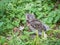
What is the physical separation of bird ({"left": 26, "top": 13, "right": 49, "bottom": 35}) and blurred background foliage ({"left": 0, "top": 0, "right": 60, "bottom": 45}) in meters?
0.25

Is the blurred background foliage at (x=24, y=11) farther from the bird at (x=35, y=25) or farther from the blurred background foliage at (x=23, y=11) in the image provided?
the bird at (x=35, y=25)

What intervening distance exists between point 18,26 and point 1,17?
557 mm

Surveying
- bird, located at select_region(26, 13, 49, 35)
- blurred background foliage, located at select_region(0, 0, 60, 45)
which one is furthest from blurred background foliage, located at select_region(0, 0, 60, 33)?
bird, located at select_region(26, 13, 49, 35)

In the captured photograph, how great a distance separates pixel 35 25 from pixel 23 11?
92cm

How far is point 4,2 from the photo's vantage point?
6633mm

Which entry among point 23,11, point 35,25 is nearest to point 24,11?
point 23,11

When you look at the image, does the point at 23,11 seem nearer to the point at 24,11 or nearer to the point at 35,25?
the point at 24,11

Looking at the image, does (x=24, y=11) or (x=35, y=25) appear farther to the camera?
(x=24, y=11)

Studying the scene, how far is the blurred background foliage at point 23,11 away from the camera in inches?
245

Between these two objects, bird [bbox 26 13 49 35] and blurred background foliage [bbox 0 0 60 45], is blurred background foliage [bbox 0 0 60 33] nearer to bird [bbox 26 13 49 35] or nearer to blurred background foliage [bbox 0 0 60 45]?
blurred background foliage [bbox 0 0 60 45]

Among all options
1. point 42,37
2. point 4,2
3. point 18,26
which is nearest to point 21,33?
point 18,26

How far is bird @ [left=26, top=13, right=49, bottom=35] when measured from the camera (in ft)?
18.9

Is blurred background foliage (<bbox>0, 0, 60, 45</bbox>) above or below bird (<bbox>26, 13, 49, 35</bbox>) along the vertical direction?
above

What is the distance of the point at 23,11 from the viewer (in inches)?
259
